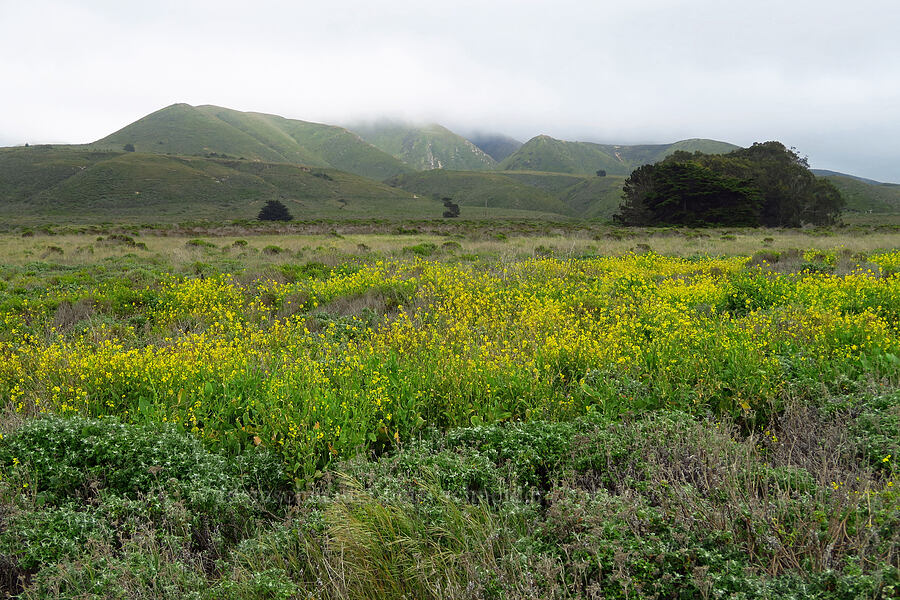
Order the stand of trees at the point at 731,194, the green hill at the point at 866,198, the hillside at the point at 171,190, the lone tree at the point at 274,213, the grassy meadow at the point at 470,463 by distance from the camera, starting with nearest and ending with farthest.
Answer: the grassy meadow at the point at 470,463 < the stand of trees at the point at 731,194 < the lone tree at the point at 274,213 < the hillside at the point at 171,190 < the green hill at the point at 866,198

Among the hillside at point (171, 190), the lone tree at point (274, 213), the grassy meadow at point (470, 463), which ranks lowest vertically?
the grassy meadow at point (470, 463)

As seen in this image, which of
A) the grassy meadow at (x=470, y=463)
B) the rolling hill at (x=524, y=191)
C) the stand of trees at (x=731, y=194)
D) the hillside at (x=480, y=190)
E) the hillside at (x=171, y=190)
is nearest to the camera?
the grassy meadow at (x=470, y=463)

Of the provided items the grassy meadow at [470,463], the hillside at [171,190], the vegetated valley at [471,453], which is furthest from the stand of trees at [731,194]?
the hillside at [171,190]

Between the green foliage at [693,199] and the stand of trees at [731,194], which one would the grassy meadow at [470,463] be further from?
the stand of trees at [731,194]

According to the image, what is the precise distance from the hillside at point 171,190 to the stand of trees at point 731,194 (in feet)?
159

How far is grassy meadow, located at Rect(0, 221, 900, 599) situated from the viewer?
2154 millimetres

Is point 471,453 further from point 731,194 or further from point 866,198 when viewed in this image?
point 866,198

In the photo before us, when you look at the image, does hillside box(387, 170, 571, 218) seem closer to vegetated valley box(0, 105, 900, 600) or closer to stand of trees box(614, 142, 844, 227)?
stand of trees box(614, 142, 844, 227)

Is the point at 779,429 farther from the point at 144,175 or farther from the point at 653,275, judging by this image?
the point at 144,175

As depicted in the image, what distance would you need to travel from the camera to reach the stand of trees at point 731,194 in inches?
1718

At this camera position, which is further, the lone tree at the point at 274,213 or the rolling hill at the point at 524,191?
the rolling hill at the point at 524,191

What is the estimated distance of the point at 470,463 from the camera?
3.00 metres

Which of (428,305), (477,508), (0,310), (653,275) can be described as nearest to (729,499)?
(477,508)

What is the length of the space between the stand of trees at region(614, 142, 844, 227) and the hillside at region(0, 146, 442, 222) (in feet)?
159
